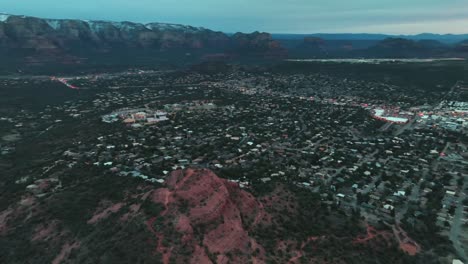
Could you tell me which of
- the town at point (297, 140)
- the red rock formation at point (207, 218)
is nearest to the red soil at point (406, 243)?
the town at point (297, 140)

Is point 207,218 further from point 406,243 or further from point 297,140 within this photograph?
point 297,140

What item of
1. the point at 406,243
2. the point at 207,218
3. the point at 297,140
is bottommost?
the point at 297,140

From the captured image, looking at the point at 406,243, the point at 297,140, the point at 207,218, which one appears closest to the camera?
the point at 207,218

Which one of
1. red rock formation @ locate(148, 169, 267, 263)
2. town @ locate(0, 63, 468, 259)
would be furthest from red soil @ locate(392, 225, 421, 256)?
red rock formation @ locate(148, 169, 267, 263)

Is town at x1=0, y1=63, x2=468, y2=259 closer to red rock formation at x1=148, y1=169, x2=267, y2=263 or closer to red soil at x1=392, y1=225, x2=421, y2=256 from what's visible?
red soil at x1=392, y1=225, x2=421, y2=256

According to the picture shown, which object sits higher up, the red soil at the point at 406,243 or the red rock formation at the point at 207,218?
the red rock formation at the point at 207,218

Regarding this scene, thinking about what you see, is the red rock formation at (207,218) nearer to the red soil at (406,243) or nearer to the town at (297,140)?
the town at (297,140)

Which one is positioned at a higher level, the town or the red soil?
the red soil

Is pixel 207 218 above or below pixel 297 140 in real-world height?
above

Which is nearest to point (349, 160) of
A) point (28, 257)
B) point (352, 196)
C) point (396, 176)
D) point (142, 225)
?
point (396, 176)

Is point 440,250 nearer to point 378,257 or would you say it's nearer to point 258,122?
point 378,257

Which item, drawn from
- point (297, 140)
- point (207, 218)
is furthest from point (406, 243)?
point (297, 140)

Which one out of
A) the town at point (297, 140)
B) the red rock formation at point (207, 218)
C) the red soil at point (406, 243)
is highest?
the red rock formation at point (207, 218)
